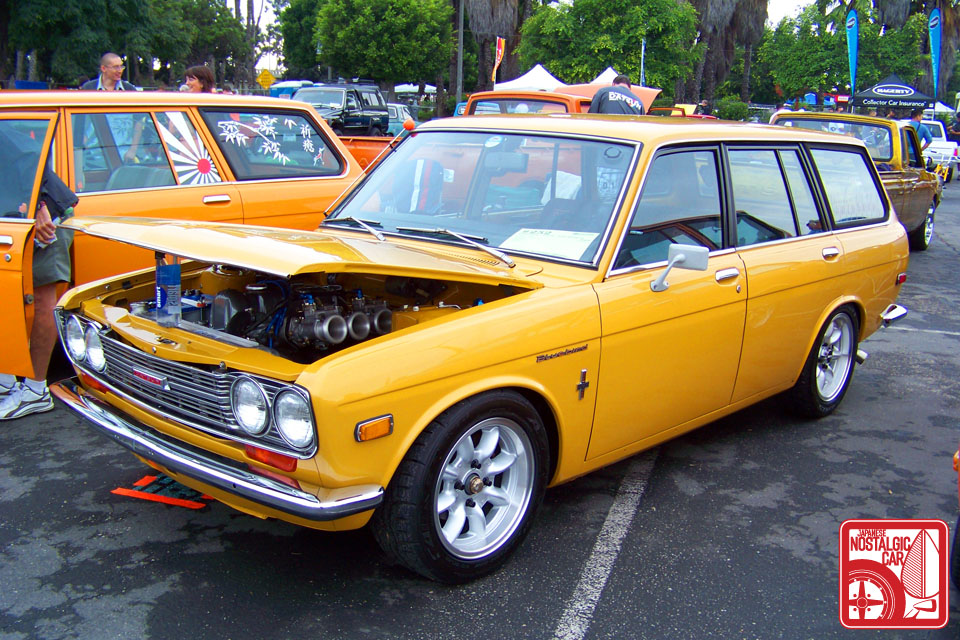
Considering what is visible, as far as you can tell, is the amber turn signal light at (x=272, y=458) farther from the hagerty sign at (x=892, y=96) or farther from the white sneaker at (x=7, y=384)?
the hagerty sign at (x=892, y=96)

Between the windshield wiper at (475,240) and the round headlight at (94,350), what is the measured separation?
138 centimetres

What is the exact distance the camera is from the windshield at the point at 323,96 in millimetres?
23578

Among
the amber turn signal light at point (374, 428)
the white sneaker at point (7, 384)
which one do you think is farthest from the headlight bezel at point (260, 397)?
the white sneaker at point (7, 384)

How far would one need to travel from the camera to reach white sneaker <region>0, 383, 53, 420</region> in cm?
494

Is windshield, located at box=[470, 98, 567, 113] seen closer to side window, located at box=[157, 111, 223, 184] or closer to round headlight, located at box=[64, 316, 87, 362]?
side window, located at box=[157, 111, 223, 184]

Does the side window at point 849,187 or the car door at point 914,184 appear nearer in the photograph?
the side window at point 849,187

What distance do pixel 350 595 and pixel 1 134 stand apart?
3.38 metres

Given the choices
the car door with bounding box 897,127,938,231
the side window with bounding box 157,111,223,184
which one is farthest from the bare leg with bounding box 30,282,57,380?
the car door with bounding box 897,127,938,231

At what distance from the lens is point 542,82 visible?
2119 cm

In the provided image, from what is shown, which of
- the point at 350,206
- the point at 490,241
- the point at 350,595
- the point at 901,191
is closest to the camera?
the point at 350,595

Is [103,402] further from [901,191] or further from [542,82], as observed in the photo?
[542,82]

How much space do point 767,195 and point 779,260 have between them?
37 cm

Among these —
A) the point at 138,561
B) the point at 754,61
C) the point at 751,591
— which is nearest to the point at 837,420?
the point at 751,591

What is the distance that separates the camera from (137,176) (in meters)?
5.53
